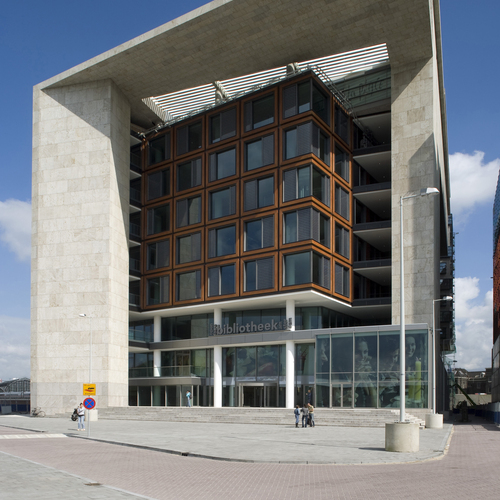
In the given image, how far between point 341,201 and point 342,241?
3.74 metres

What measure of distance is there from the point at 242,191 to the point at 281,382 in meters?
17.5

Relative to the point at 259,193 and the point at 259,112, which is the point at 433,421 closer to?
the point at 259,193

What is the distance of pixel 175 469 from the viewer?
57.8ft

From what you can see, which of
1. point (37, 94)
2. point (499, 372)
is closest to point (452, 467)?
point (37, 94)

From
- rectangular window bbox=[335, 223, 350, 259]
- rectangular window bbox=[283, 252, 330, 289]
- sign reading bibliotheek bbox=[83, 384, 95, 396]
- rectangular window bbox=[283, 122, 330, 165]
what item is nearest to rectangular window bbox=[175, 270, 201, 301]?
rectangular window bbox=[283, 252, 330, 289]

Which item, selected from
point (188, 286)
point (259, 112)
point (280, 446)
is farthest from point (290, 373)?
point (280, 446)

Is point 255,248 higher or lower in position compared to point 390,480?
higher

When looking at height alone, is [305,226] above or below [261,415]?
above

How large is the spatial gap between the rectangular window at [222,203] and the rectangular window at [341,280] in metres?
10.9

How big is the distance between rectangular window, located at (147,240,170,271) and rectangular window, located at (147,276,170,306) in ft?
4.33

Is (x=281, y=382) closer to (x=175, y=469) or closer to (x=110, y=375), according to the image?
(x=110, y=375)

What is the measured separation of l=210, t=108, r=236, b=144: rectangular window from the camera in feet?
190

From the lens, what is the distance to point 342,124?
57.5 m

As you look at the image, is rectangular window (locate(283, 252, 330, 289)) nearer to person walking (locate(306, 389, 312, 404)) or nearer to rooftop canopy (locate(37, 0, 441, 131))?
person walking (locate(306, 389, 312, 404))
